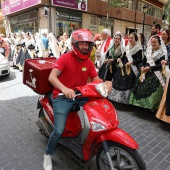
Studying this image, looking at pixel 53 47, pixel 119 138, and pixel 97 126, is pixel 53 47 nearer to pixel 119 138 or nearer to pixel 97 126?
pixel 97 126

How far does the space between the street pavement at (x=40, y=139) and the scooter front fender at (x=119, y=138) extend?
76cm

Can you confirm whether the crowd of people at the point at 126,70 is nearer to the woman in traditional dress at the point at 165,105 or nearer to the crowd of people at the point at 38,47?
the woman in traditional dress at the point at 165,105

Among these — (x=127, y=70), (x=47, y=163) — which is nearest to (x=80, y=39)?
(x=47, y=163)

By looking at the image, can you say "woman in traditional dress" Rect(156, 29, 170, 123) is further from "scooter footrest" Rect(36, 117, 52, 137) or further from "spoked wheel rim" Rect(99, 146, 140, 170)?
"scooter footrest" Rect(36, 117, 52, 137)

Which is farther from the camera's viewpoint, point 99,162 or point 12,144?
point 12,144

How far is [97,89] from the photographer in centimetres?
212

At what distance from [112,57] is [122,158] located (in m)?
3.35

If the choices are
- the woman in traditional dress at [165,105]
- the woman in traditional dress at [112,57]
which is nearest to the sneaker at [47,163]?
the woman in traditional dress at [165,105]

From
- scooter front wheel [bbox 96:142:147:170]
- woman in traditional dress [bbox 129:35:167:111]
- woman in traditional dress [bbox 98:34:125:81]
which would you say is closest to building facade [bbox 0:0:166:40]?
woman in traditional dress [bbox 98:34:125:81]

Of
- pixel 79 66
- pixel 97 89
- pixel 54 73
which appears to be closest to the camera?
pixel 97 89

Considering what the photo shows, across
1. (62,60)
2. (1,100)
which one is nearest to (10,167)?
(62,60)

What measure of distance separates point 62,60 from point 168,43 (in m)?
2.80

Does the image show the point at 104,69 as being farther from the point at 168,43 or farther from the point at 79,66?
the point at 79,66

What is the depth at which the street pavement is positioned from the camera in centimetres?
274
